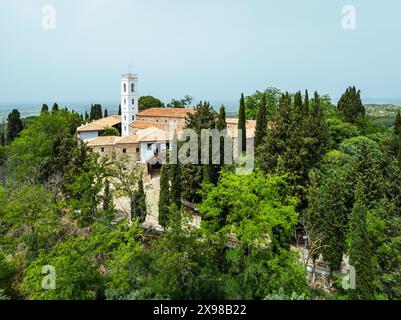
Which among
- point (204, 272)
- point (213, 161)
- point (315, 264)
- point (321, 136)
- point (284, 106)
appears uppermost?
point (284, 106)

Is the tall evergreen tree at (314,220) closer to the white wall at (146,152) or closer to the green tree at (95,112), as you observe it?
the white wall at (146,152)

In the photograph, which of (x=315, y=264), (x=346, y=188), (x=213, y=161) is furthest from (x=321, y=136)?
(x=315, y=264)

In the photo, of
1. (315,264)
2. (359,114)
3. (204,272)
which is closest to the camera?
(204,272)

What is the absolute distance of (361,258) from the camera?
13.9 meters

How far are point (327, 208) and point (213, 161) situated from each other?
800 cm

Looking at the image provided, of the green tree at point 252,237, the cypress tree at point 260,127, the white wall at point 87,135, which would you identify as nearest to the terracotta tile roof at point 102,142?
the white wall at point 87,135

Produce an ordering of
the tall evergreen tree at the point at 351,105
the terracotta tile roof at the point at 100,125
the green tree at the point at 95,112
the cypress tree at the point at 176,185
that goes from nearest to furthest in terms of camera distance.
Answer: the cypress tree at the point at 176,185 < the tall evergreen tree at the point at 351,105 < the terracotta tile roof at the point at 100,125 < the green tree at the point at 95,112

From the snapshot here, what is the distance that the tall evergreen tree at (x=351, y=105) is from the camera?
34.3 m

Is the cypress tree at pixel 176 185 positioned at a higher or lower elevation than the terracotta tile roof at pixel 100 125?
lower

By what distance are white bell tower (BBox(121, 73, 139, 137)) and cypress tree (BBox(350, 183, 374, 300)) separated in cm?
3148

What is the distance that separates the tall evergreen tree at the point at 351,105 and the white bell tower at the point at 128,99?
22748 millimetres

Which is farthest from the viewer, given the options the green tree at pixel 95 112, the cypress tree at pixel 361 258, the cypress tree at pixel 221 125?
the green tree at pixel 95 112

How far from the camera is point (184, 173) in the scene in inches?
913

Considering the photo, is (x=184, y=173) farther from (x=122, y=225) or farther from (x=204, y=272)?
(x=204, y=272)
